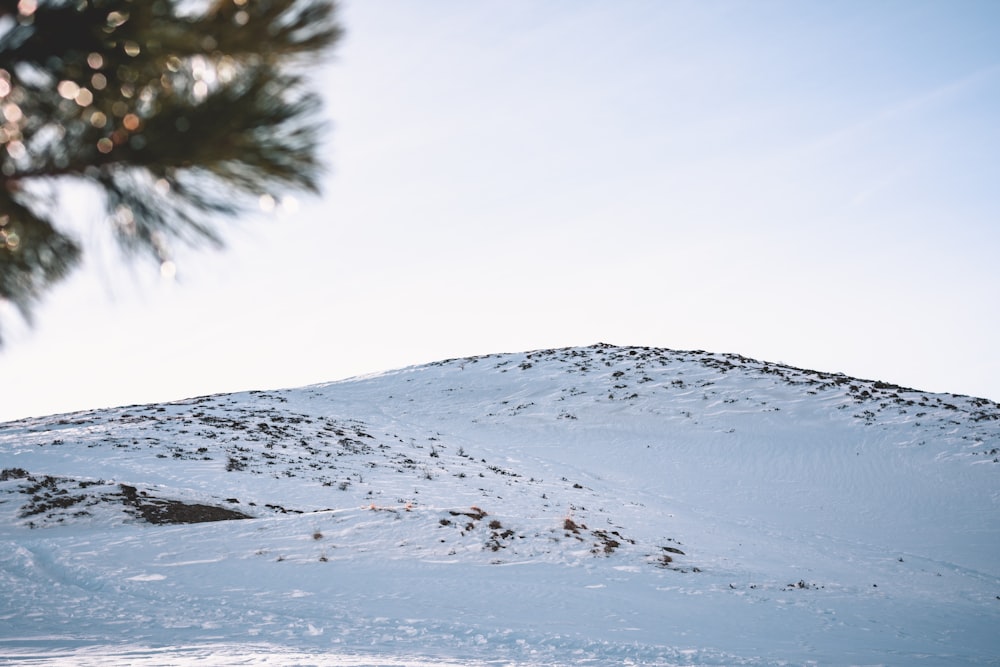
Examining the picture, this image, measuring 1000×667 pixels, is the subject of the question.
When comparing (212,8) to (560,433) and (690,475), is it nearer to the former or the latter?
(690,475)

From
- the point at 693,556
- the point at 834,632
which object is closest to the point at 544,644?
the point at 834,632

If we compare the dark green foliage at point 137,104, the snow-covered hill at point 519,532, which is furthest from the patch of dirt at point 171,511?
the dark green foliage at point 137,104

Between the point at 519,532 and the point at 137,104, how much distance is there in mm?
10313

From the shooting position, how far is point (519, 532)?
38.1 ft

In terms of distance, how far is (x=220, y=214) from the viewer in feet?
9.78

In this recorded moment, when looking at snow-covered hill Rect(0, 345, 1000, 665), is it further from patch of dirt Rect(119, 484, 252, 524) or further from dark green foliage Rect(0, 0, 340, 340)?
dark green foliage Rect(0, 0, 340, 340)

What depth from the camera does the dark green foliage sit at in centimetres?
254

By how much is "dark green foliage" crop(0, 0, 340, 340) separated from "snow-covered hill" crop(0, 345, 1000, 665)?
497cm

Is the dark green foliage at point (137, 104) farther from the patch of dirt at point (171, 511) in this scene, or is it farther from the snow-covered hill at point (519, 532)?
the patch of dirt at point (171, 511)

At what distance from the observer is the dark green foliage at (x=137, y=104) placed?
100.0 inches

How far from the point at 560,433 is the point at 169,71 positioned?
2387 centimetres

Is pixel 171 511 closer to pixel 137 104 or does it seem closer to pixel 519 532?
pixel 519 532

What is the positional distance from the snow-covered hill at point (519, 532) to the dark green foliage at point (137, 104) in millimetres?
4972

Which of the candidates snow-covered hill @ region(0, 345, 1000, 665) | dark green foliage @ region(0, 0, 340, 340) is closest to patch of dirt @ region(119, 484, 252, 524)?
snow-covered hill @ region(0, 345, 1000, 665)
